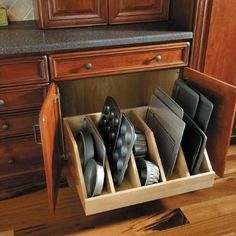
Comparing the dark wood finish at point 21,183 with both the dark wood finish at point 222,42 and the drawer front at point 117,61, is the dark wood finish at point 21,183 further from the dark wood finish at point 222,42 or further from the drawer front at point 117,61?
the dark wood finish at point 222,42

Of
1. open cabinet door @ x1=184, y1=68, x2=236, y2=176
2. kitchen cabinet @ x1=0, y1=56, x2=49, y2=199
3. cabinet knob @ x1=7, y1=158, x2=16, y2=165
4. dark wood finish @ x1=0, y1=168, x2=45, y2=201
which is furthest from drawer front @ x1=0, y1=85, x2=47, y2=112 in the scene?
open cabinet door @ x1=184, y1=68, x2=236, y2=176

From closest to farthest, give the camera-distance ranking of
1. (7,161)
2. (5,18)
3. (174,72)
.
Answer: (7,161) < (5,18) < (174,72)

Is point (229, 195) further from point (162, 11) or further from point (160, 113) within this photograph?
point (162, 11)

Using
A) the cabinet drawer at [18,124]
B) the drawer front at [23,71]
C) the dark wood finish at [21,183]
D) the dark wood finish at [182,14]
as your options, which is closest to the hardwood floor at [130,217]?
the dark wood finish at [21,183]

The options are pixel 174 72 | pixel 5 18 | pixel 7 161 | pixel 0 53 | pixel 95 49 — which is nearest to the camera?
pixel 0 53

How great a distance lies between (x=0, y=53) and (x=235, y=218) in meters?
1.28

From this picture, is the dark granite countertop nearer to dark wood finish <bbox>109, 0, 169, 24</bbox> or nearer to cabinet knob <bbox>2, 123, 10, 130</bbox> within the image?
dark wood finish <bbox>109, 0, 169, 24</bbox>

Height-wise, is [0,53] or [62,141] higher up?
[0,53]

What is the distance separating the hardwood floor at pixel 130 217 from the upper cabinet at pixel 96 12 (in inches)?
34.5

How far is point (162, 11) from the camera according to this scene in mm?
1688

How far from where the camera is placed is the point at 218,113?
136 cm

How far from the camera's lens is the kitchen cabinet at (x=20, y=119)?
136 centimetres

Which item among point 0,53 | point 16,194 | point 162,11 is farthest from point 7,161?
point 162,11

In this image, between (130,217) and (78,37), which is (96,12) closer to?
(78,37)
